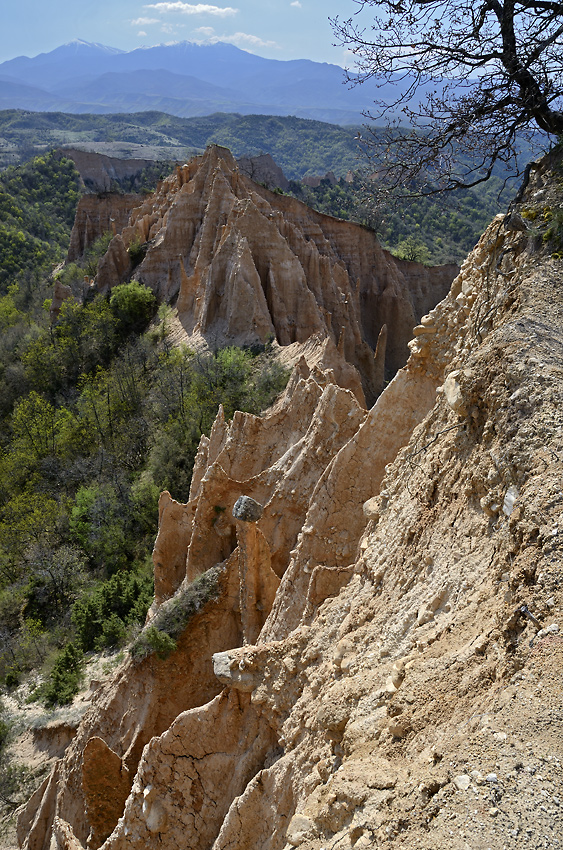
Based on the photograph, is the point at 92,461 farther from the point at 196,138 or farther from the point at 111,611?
the point at 196,138

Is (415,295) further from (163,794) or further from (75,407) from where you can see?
(163,794)

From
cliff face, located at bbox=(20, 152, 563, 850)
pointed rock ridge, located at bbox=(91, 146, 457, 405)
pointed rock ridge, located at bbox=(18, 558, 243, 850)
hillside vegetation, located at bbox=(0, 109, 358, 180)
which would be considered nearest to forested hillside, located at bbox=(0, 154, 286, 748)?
pointed rock ridge, located at bbox=(91, 146, 457, 405)

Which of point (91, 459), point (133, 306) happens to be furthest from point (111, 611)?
point (133, 306)

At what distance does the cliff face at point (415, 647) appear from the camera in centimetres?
286

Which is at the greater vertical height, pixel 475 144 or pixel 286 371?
pixel 475 144

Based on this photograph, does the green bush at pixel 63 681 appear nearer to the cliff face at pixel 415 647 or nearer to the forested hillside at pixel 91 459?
the forested hillside at pixel 91 459

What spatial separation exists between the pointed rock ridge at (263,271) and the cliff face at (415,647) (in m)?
14.2

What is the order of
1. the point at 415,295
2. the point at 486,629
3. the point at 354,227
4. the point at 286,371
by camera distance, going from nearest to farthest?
the point at 486,629 → the point at 286,371 → the point at 354,227 → the point at 415,295

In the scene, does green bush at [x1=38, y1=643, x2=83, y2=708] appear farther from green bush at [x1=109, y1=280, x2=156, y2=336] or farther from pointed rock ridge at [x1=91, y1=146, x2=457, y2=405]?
green bush at [x1=109, y1=280, x2=156, y2=336]

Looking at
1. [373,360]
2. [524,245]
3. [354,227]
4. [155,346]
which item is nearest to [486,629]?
[524,245]

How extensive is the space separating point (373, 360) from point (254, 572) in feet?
76.9

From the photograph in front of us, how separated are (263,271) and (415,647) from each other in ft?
87.1

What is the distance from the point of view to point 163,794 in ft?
23.1

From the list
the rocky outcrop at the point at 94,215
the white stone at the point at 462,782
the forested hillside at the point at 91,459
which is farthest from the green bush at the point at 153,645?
the rocky outcrop at the point at 94,215
